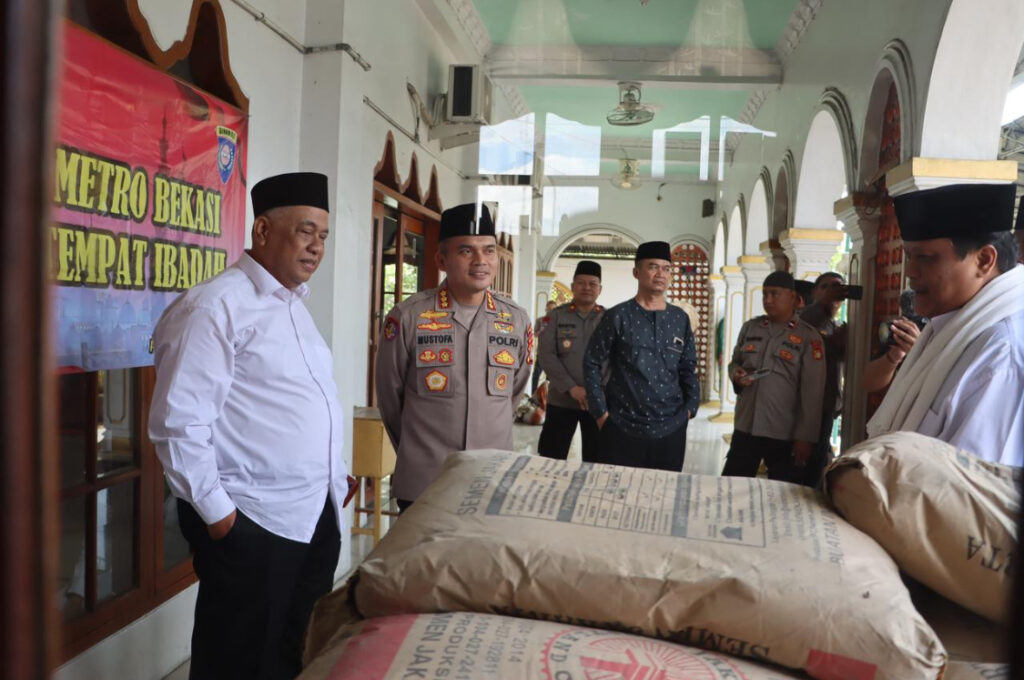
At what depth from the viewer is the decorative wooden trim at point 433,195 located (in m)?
5.27

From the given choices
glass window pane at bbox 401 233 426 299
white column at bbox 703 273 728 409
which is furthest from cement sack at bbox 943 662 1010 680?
white column at bbox 703 273 728 409

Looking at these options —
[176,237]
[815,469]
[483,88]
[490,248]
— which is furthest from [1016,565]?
[483,88]

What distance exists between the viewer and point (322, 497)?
1.82 m

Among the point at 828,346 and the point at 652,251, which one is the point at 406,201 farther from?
the point at 828,346

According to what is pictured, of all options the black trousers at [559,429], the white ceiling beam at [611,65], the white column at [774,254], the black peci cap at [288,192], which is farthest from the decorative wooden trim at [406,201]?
the white column at [774,254]

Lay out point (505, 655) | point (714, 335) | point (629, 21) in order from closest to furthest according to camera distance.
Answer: point (505, 655), point (629, 21), point (714, 335)

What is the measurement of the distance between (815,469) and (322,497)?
110 inches

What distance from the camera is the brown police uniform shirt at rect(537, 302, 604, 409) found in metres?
4.32

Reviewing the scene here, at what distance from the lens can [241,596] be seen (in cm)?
166

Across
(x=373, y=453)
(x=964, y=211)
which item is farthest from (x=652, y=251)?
(x=964, y=211)

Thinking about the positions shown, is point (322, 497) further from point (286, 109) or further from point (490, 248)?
point (286, 109)

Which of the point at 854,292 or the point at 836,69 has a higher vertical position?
the point at 836,69

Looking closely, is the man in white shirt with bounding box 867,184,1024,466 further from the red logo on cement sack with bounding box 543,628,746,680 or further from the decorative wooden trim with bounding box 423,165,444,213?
the decorative wooden trim with bounding box 423,165,444,213

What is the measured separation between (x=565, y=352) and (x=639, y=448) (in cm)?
119
